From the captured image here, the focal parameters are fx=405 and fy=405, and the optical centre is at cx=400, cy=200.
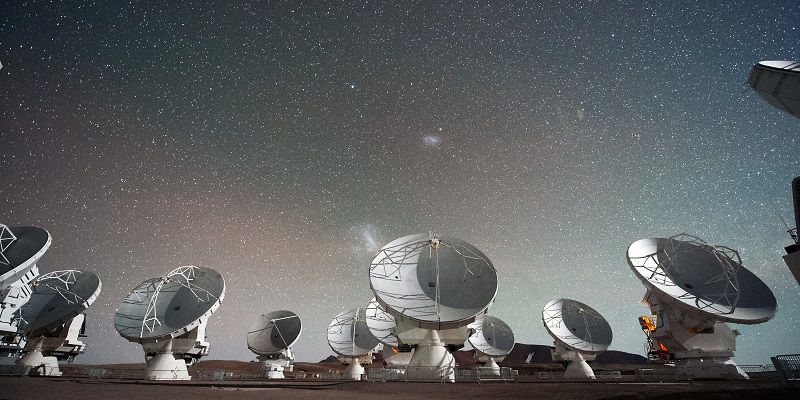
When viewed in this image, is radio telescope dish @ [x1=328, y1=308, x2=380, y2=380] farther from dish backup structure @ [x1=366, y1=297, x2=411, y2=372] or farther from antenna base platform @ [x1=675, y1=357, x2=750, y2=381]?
antenna base platform @ [x1=675, y1=357, x2=750, y2=381]

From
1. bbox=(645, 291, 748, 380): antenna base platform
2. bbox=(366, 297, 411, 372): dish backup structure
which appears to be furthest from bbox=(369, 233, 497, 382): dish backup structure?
bbox=(645, 291, 748, 380): antenna base platform

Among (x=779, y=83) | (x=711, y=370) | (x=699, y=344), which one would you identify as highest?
(x=779, y=83)

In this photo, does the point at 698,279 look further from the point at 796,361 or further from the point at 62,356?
the point at 62,356

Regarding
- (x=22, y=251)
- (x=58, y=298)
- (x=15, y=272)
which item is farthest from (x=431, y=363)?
(x=58, y=298)

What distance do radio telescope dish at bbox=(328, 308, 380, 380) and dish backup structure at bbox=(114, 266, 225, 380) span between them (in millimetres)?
16296

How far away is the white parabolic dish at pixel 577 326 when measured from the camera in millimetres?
35750

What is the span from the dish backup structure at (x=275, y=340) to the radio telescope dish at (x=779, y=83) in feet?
126

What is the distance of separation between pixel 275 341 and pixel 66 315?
17197mm

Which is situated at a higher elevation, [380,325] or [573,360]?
[380,325]

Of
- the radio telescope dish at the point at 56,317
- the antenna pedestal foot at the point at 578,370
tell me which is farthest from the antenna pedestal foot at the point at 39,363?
the antenna pedestal foot at the point at 578,370

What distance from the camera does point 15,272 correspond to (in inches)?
938

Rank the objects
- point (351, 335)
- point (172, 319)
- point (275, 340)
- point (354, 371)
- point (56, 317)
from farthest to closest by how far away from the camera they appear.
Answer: point (351, 335) → point (354, 371) → point (275, 340) → point (56, 317) → point (172, 319)

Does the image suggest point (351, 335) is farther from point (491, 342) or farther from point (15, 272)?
point (15, 272)

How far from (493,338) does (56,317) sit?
42067mm
